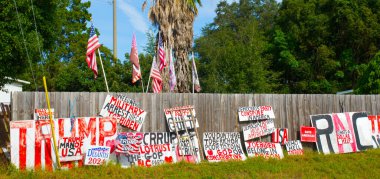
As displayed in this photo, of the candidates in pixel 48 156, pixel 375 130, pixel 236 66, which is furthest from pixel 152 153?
pixel 236 66

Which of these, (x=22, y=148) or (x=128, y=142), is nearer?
(x=22, y=148)

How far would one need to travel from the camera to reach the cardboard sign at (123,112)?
11.0 m

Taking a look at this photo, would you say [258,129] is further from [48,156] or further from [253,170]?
[48,156]

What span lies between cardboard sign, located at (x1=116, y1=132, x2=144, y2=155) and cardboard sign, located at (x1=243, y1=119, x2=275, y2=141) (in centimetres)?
307

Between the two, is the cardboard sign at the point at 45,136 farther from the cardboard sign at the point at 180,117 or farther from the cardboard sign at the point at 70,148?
the cardboard sign at the point at 180,117

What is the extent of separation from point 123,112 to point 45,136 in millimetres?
1963

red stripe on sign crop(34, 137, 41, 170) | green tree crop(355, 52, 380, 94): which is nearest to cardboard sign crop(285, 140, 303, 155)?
red stripe on sign crop(34, 137, 41, 170)

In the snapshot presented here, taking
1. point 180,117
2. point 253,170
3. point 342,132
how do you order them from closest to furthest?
point 253,170, point 180,117, point 342,132

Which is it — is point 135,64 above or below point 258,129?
above

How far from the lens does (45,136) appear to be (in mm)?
10180

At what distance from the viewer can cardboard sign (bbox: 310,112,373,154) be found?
13117 mm

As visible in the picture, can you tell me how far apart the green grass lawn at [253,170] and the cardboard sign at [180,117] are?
104 cm

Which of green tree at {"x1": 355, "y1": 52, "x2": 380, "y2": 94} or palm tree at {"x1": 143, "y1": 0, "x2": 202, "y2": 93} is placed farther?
green tree at {"x1": 355, "y1": 52, "x2": 380, "y2": 94}

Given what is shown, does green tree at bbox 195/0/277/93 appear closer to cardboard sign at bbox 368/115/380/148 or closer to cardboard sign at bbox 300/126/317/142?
cardboard sign at bbox 368/115/380/148
